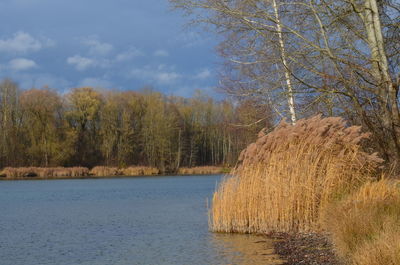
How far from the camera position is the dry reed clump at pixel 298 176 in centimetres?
1067

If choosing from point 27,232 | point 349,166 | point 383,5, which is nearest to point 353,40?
point 383,5

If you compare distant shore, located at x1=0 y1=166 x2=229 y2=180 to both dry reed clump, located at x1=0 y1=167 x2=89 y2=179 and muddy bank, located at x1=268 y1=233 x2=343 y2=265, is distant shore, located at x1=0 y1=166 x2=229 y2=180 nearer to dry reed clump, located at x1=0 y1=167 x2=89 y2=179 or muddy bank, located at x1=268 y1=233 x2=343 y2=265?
dry reed clump, located at x1=0 y1=167 x2=89 y2=179

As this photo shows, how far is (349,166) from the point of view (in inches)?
425

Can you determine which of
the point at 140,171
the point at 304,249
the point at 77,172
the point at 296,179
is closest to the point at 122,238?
the point at 296,179

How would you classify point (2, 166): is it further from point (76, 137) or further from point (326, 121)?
point (326, 121)

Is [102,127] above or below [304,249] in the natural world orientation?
above

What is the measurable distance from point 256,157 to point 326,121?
5.87ft

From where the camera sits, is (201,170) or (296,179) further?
(201,170)

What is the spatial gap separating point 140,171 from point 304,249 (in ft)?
145

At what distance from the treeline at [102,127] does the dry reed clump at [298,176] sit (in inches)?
1563

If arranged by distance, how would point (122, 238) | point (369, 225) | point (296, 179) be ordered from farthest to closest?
point (122, 238), point (296, 179), point (369, 225)

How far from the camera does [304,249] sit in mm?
9117

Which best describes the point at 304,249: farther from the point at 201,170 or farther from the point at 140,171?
the point at 201,170

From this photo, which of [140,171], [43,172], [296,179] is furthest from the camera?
[140,171]
